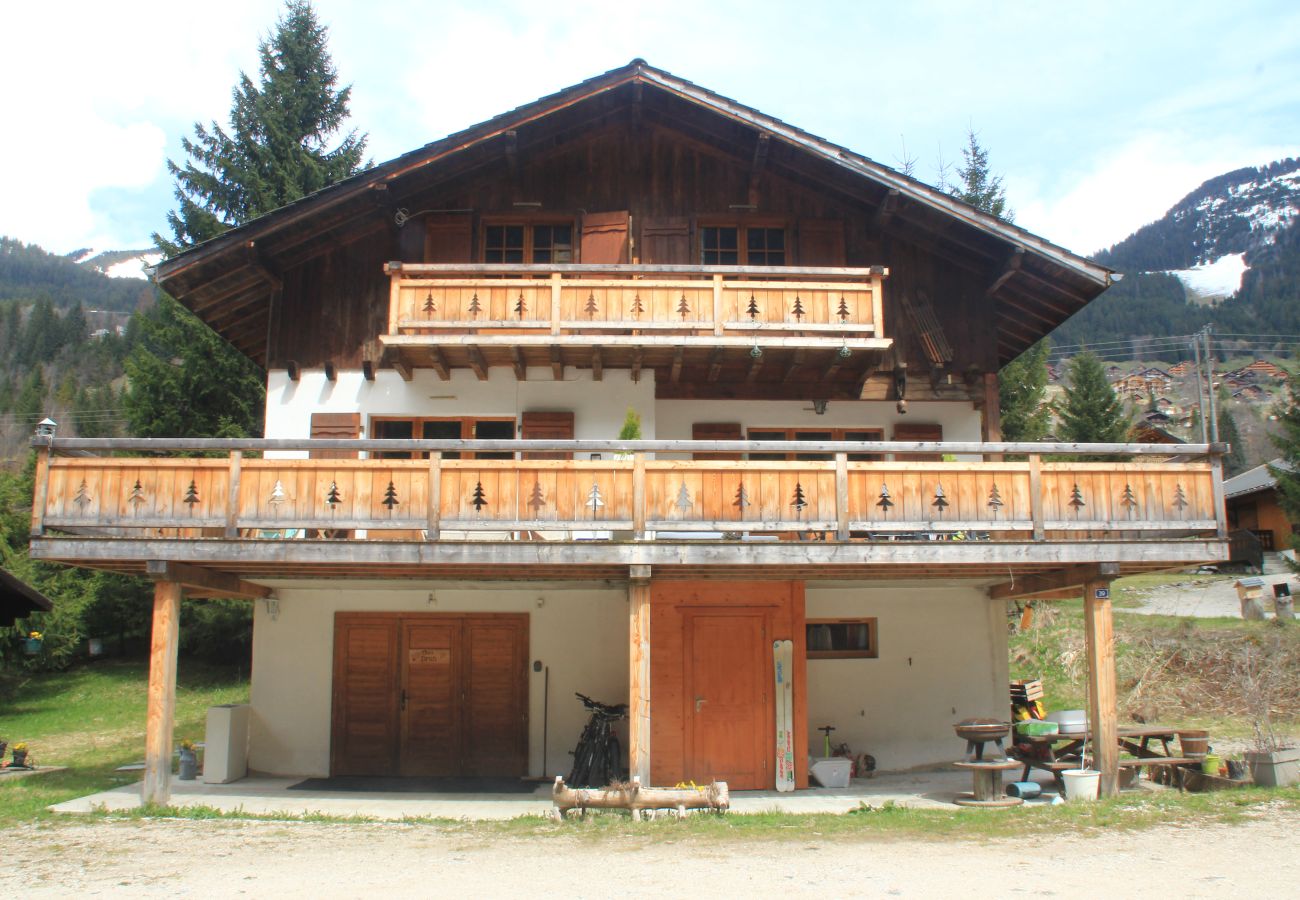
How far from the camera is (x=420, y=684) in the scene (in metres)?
16.7

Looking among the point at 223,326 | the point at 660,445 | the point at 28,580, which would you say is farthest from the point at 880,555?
the point at 28,580

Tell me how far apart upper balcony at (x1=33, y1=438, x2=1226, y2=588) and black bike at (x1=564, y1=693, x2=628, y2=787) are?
3.21 m

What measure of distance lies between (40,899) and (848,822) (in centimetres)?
799

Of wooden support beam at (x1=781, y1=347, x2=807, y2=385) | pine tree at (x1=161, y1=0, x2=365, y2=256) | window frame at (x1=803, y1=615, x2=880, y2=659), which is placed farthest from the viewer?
pine tree at (x1=161, y1=0, x2=365, y2=256)

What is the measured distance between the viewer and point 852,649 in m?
17.2

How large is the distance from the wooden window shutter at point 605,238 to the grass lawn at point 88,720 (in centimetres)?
1066

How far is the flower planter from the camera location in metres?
13.7

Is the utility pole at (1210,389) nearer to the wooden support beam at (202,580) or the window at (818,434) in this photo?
the window at (818,434)

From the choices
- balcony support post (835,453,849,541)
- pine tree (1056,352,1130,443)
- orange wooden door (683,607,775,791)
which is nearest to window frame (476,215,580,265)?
orange wooden door (683,607,775,791)

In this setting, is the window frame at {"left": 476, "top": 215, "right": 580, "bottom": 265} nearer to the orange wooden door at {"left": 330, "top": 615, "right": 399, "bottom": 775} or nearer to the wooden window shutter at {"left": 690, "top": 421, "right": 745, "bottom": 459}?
the wooden window shutter at {"left": 690, "top": 421, "right": 745, "bottom": 459}

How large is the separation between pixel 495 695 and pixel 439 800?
105 inches

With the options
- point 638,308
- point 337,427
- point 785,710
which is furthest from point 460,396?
point 785,710

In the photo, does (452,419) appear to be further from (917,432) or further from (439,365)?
(917,432)

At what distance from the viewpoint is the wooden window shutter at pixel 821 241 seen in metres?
17.8
